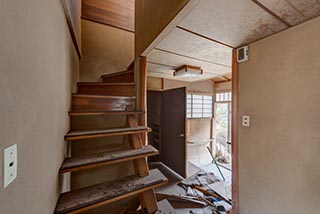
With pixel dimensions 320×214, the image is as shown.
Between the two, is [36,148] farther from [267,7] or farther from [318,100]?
[318,100]

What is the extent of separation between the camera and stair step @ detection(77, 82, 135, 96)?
2.05m

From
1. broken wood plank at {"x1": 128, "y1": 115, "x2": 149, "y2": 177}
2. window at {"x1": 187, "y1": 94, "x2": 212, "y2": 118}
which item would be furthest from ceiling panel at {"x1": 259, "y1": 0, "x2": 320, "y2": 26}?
window at {"x1": 187, "y1": 94, "x2": 212, "y2": 118}

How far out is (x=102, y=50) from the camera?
281 centimetres

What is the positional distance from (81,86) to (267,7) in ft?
7.02

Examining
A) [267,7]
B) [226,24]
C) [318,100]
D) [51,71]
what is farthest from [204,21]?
[51,71]

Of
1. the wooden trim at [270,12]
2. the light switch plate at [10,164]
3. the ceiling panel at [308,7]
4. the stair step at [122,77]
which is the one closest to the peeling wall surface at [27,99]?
the light switch plate at [10,164]

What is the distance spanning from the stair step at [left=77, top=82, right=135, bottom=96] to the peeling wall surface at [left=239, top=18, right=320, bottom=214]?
1.40 m

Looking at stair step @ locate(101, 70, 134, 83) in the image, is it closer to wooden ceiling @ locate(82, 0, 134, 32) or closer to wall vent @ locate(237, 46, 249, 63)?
wooden ceiling @ locate(82, 0, 134, 32)

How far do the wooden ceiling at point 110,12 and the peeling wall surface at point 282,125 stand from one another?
2.51 meters

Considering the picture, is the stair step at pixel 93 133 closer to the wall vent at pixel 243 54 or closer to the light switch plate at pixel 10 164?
the light switch plate at pixel 10 164

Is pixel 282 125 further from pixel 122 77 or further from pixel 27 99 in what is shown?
pixel 122 77

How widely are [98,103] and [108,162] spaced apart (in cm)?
77

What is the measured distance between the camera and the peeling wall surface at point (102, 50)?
2678 mm

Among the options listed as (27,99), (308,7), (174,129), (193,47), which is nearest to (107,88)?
(193,47)
